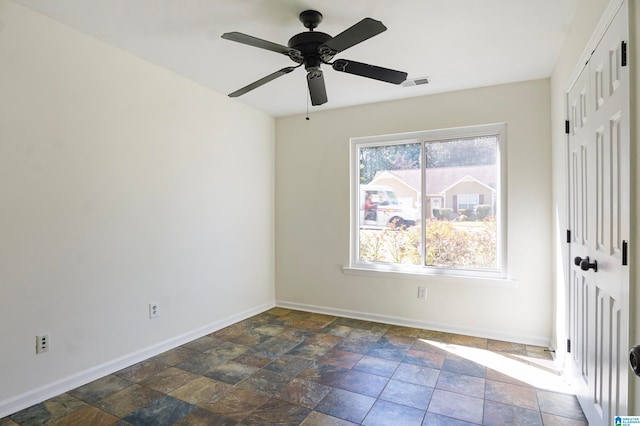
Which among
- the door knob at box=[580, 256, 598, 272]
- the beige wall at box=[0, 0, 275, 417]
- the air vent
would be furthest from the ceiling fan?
the door knob at box=[580, 256, 598, 272]

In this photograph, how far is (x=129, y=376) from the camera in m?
2.59

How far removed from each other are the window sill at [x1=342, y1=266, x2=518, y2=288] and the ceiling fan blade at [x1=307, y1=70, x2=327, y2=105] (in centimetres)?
212

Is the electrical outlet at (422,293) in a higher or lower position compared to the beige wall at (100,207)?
lower

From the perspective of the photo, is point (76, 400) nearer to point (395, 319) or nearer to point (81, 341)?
point (81, 341)

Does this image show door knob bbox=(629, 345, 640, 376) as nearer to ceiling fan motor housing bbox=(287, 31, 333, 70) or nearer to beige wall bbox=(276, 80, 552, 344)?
ceiling fan motor housing bbox=(287, 31, 333, 70)

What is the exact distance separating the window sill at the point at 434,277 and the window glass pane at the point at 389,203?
0.15 metres

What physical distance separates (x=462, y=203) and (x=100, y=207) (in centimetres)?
325

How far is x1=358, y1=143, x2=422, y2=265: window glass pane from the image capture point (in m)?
3.80

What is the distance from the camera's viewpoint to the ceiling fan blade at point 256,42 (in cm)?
183

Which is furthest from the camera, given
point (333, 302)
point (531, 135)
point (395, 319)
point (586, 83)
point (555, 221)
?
point (333, 302)

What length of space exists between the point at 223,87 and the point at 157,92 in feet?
2.25

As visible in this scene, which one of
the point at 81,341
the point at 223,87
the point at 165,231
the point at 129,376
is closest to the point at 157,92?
the point at 223,87

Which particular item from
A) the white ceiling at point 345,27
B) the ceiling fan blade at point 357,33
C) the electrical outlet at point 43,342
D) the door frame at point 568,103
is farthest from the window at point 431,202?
the electrical outlet at point 43,342

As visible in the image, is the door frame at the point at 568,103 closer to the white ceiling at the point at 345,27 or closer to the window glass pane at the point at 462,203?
the white ceiling at the point at 345,27
